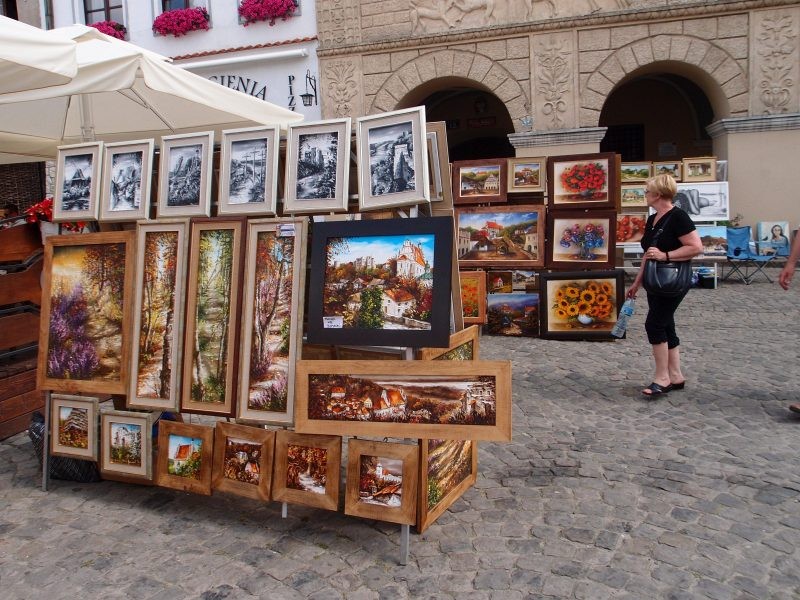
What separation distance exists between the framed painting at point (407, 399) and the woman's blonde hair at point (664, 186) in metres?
2.59

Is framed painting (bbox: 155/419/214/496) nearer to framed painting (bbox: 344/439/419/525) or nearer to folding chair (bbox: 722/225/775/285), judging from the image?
framed painting (bbox: 344/439/419/525)

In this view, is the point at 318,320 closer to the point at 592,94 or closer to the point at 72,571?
the point at 72,571

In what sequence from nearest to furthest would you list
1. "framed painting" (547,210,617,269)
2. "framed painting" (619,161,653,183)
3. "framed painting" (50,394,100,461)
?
"framed painting" (50,394,100,461) → "framed painting" (547,210,617,269) → "framed painting" (619,161,653,183)

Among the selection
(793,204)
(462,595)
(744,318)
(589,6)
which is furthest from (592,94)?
(462,595)

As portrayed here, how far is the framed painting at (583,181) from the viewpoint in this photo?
678 centimetres

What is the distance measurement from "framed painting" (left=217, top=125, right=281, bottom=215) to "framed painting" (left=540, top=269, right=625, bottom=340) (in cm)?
443

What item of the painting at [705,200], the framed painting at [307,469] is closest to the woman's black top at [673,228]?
the framed painting at [307,469]

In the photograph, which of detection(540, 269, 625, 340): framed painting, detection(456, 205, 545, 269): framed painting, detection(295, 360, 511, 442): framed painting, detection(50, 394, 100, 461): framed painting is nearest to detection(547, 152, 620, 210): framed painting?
detection(456, 205, 545, 269): framed painting

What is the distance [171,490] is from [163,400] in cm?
61

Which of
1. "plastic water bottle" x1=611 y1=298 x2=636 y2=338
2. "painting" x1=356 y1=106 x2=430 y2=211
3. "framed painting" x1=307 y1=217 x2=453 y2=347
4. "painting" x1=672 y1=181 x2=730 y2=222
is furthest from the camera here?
"painting" x1=672 y1=181 x2=730 y2=222

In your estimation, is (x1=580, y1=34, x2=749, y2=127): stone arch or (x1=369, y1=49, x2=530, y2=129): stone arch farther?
(x1=369, y1=49, x2=530, y2=129): stone arch

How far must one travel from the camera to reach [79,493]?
348 cm

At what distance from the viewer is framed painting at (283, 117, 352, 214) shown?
294cm

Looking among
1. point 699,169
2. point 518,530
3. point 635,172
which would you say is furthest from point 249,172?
point 699,169
